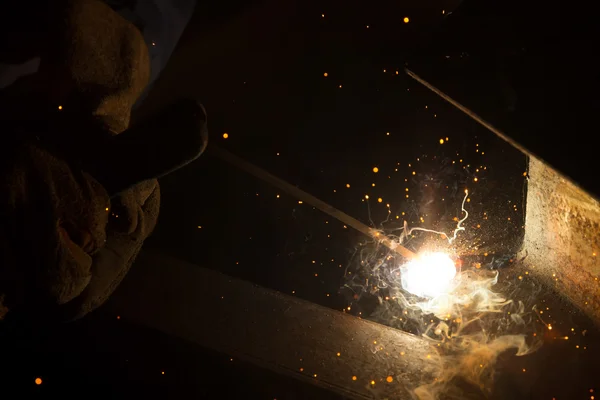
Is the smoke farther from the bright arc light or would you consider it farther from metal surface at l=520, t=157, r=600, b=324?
metal surface at l=520, t=157, r=600, b=324

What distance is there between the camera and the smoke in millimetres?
3221

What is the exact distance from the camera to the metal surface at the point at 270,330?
9.52 feet

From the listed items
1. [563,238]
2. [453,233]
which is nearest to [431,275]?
[453,233]

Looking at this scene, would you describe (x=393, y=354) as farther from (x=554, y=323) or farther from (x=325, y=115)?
(x=325, y=115)

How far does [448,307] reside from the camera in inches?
152

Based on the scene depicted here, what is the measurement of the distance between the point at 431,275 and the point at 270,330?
166 centimetres

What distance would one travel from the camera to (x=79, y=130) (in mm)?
1915

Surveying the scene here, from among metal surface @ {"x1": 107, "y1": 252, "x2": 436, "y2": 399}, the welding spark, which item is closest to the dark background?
the welding spark

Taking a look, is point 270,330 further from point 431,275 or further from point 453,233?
point 453,233

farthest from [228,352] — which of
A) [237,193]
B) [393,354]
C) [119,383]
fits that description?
[237,193]

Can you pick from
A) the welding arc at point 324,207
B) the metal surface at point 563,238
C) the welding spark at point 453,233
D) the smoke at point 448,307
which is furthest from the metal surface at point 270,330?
the metal surface at point 563,238

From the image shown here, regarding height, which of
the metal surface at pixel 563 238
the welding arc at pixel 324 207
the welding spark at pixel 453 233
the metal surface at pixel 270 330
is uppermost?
the metal surface at pixel 563 238

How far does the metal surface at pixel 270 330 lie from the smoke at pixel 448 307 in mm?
210

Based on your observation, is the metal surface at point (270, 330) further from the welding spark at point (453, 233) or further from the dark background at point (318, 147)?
the welding spark at point (453, 233)
